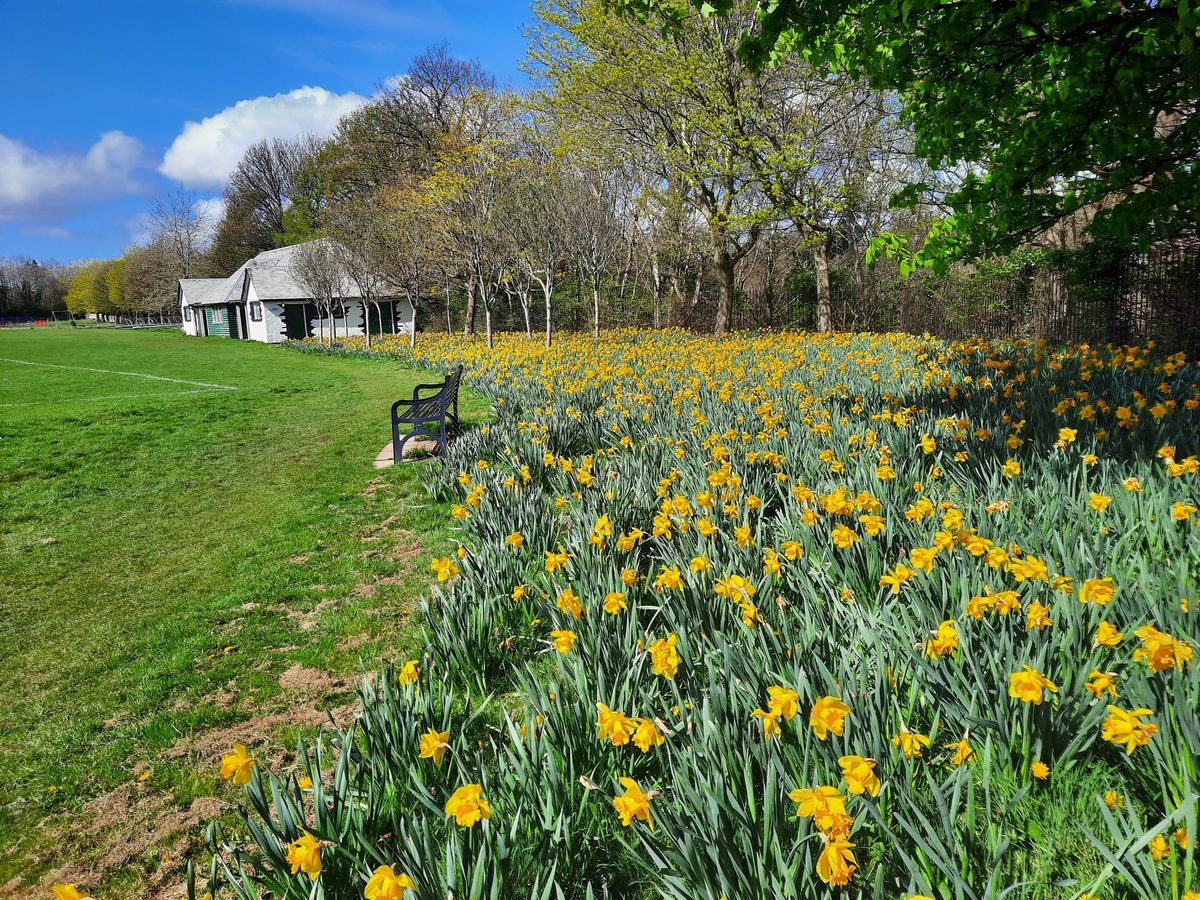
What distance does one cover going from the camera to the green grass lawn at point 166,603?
107 inches

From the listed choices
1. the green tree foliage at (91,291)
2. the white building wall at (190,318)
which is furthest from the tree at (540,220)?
the green tree foliage at (91,291)

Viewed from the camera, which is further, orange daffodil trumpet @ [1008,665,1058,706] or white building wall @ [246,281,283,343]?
white building wall @ [246,281,283,343]

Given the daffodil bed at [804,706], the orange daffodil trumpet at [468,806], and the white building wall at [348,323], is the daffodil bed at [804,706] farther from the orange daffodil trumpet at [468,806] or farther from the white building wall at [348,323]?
the white building wall at [348,323]

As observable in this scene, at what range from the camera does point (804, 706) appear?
1899 mm

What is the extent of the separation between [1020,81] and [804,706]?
757 cm

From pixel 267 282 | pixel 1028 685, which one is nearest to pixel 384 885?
pixel 1028 685

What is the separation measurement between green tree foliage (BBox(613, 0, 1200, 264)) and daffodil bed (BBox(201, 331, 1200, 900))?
259cm

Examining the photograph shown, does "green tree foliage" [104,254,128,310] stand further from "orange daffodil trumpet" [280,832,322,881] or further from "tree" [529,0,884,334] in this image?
"orange daffodil trumpet" [280,832,322,881]

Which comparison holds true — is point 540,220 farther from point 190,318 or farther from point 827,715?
point 190,318

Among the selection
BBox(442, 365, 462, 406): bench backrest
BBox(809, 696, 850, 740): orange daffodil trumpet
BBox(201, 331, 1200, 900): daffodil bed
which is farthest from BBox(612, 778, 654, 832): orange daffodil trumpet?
BBox(442, 365, 462, 406): bench backrest

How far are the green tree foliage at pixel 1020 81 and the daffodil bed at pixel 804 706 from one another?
2594mm

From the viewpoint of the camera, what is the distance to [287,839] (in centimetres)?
171

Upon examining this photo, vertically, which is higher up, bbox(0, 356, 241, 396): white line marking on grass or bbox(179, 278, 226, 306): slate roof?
bbox(179, 278, 226, 306): slate roof

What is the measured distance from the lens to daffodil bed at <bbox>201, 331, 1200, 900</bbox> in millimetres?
1474
